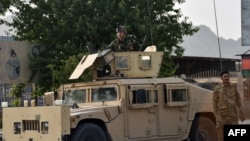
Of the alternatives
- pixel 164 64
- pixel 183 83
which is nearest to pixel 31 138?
pixel 183 83

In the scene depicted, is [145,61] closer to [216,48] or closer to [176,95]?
[176,95]

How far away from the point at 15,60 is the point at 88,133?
1063 cm

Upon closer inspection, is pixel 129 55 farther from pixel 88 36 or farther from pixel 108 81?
pixel 88 36

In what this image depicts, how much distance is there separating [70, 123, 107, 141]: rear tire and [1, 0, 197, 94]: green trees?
8.60 metres

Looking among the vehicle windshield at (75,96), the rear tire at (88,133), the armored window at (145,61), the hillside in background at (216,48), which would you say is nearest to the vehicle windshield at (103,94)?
the vehicle windshield at (75,96)

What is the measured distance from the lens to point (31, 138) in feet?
30.8

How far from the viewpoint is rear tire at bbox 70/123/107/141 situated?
912 cm

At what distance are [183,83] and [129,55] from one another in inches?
47.6

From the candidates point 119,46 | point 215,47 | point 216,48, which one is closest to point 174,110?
point 119,46

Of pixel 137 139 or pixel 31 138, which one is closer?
pixel 31 138

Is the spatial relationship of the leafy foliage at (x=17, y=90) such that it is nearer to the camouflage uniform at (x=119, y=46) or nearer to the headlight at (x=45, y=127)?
the camouflage uniform at (x=119, y=46)

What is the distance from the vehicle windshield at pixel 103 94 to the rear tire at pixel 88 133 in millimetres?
893

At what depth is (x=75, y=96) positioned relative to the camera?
10859 millimetres

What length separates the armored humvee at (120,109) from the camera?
9.20m
